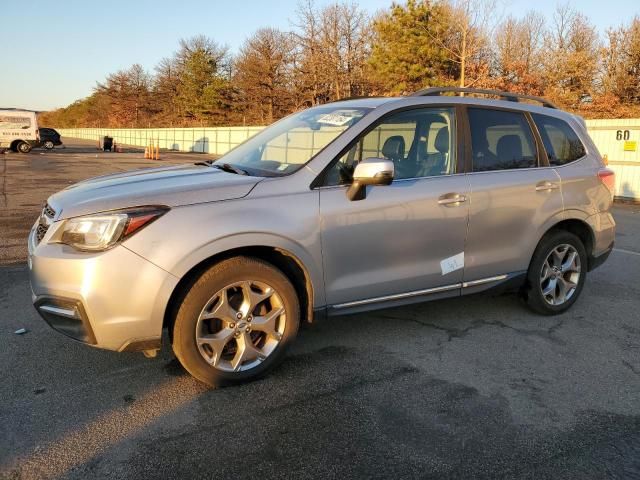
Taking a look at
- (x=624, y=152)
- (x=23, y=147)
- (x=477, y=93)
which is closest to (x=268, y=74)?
(x=23, y=147)

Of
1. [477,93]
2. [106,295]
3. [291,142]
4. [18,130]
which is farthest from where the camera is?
[18,130]

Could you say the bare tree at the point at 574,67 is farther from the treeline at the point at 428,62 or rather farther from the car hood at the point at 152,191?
the car hood at the point at 152,191

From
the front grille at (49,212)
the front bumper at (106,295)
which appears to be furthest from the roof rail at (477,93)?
the front grille at (49,212)

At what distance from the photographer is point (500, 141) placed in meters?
4.30

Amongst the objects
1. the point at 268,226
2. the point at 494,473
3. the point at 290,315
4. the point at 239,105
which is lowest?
the point at 494,473

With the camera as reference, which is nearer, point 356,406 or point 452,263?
point 356,406

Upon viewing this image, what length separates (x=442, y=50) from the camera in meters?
34.4

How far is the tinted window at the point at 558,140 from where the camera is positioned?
454 cm

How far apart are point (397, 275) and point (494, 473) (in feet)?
5.03

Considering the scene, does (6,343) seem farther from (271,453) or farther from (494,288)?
(494,288)

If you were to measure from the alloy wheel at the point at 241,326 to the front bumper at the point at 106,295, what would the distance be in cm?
30

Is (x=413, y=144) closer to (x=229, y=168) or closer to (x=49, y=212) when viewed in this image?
(x=229, y=168)

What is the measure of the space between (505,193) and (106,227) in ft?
9.54

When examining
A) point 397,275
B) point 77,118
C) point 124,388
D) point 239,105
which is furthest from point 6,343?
point 77,118
